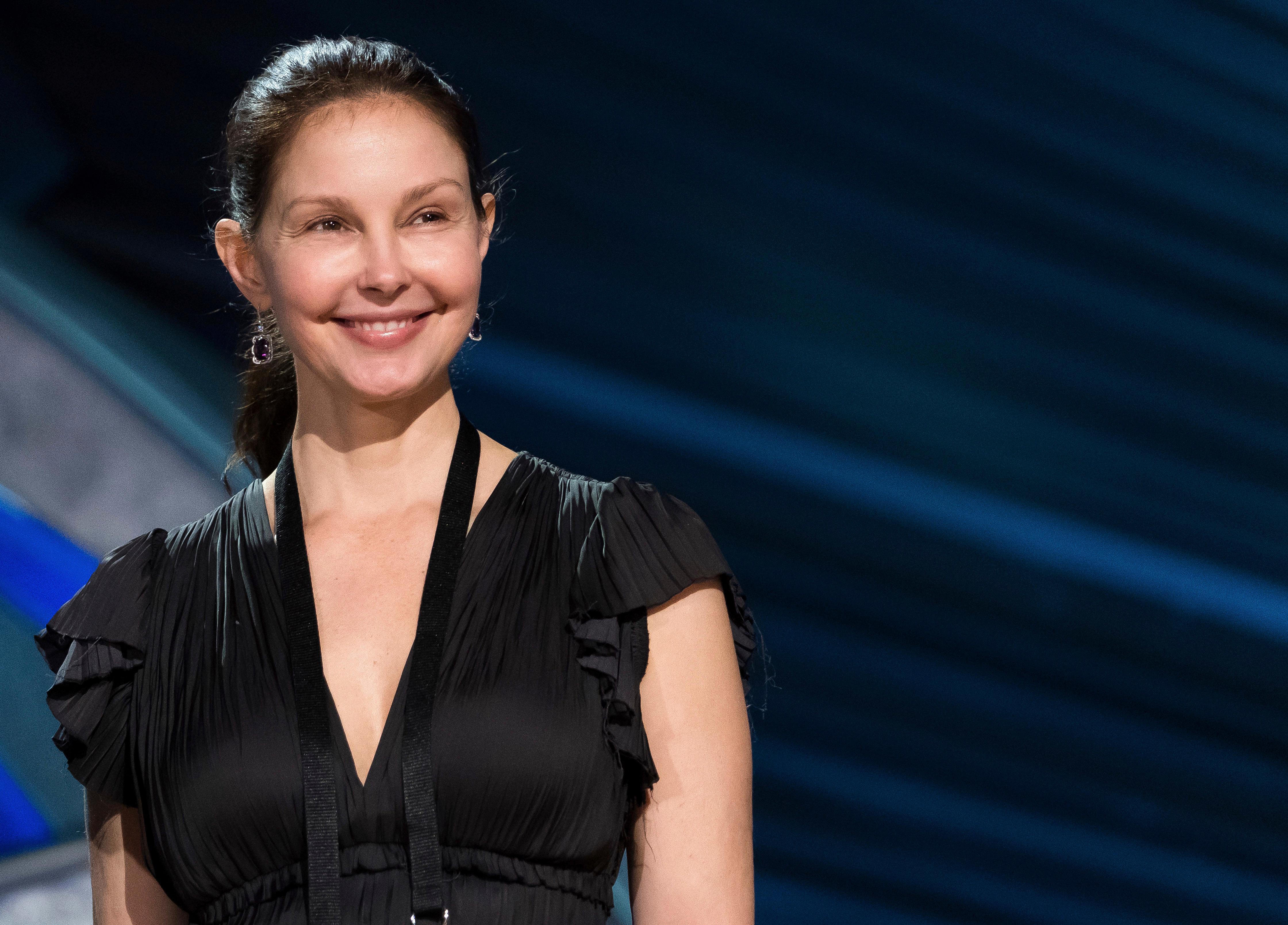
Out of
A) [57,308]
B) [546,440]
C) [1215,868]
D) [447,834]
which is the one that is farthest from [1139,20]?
[57,308]

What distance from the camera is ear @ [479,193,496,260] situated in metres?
1.27

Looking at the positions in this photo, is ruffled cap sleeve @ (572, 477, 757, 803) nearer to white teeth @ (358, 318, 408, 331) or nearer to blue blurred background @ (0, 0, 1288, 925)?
white teeth @ (358, 318, 408, 331)

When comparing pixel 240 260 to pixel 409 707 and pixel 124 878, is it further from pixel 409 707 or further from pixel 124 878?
pixel 124 878

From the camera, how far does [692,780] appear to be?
118cm

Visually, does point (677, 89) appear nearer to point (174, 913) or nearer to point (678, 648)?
point (678, 648)

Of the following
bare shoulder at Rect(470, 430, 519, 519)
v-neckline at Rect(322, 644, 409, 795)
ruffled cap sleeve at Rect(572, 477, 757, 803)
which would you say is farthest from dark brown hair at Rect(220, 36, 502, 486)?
v-neckline at Rect(322, 644, 409, 795)

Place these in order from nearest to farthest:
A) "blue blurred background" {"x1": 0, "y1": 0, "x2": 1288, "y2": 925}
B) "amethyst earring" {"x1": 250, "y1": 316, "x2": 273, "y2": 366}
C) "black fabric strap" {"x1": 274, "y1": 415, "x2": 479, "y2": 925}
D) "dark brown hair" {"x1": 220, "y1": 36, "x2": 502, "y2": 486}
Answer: "black fabric strap" {"x1": 274, "y1": 415, "x2": 479, "y2": 925}, "dark brown hair" {"x1": 220, "y1": 36, "x2": 502, "y2": 486}, "amethyst earring" {"x1": 250, "y1": 316, "x2": 273, "y2": 366}, "blue blurred background" {"x1": 0, "y1": 0, "x2": 1288, "y2": 925}

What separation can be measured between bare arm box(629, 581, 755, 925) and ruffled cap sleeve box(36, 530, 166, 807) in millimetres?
469

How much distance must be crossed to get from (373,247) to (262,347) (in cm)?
33

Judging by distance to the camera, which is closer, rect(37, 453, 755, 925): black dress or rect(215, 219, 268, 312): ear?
rect(37, 453, 755, 925): black dress

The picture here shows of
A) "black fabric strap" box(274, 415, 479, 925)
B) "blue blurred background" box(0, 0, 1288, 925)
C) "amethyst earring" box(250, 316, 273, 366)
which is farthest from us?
"blue blurred background" box(0, 0, 1288, 925)

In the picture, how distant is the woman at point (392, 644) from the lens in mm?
1137

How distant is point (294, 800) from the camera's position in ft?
3.72

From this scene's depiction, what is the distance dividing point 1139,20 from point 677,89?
0.67m
